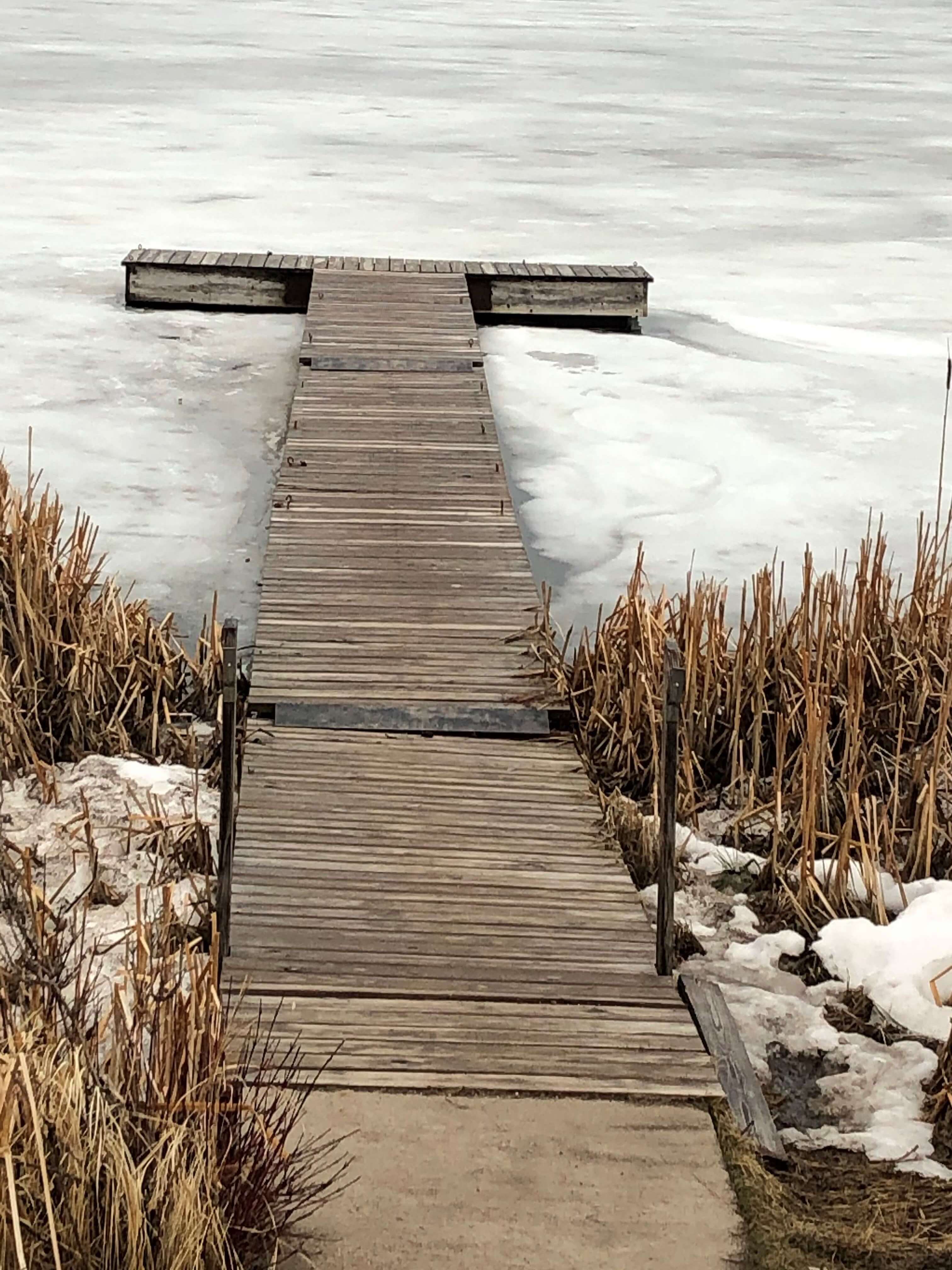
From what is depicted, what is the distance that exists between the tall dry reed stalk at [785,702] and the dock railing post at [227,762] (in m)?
1.49

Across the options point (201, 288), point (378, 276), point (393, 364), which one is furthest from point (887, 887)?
point (201, 288)

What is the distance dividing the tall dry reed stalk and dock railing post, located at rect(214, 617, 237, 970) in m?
1.49

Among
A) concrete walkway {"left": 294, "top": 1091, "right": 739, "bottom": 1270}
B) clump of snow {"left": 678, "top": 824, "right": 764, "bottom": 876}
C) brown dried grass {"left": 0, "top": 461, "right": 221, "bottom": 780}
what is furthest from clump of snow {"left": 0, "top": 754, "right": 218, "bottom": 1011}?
clump of snow {"left": 678, "top": 824, "right": 764, "bottom": 876}

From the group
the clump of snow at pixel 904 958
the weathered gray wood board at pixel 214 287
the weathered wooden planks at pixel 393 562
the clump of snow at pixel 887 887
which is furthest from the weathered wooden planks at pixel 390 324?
the clump of snow at pixel 904 958

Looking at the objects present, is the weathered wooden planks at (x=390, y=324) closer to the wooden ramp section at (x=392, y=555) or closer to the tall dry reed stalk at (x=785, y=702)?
the wooden ramp section at (x=392, y=555)

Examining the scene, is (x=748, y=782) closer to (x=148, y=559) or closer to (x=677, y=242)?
(x=148, y=559)

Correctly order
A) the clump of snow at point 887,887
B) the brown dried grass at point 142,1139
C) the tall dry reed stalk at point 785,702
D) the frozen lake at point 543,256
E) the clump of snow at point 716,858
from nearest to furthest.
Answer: the brown dried grass at point 142,1139 → the clump of snow at point 887,887 → the clump of snow at point 716,858 → the tall dry reed stalk at point 785,702 → the frozen lake at point 543,256

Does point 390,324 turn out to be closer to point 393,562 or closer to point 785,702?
point 393,562

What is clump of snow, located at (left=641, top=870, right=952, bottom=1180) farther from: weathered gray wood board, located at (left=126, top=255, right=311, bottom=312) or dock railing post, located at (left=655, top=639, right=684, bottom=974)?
weathered gray wood board, located at (left=126, top=255, right=311, bottom=312)

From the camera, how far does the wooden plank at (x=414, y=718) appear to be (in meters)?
4.17

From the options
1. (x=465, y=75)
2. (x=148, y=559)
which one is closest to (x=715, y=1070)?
(x=148, y=559)

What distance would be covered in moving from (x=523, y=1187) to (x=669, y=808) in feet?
2.49

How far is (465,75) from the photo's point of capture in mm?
22594

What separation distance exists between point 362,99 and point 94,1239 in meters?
19.3
